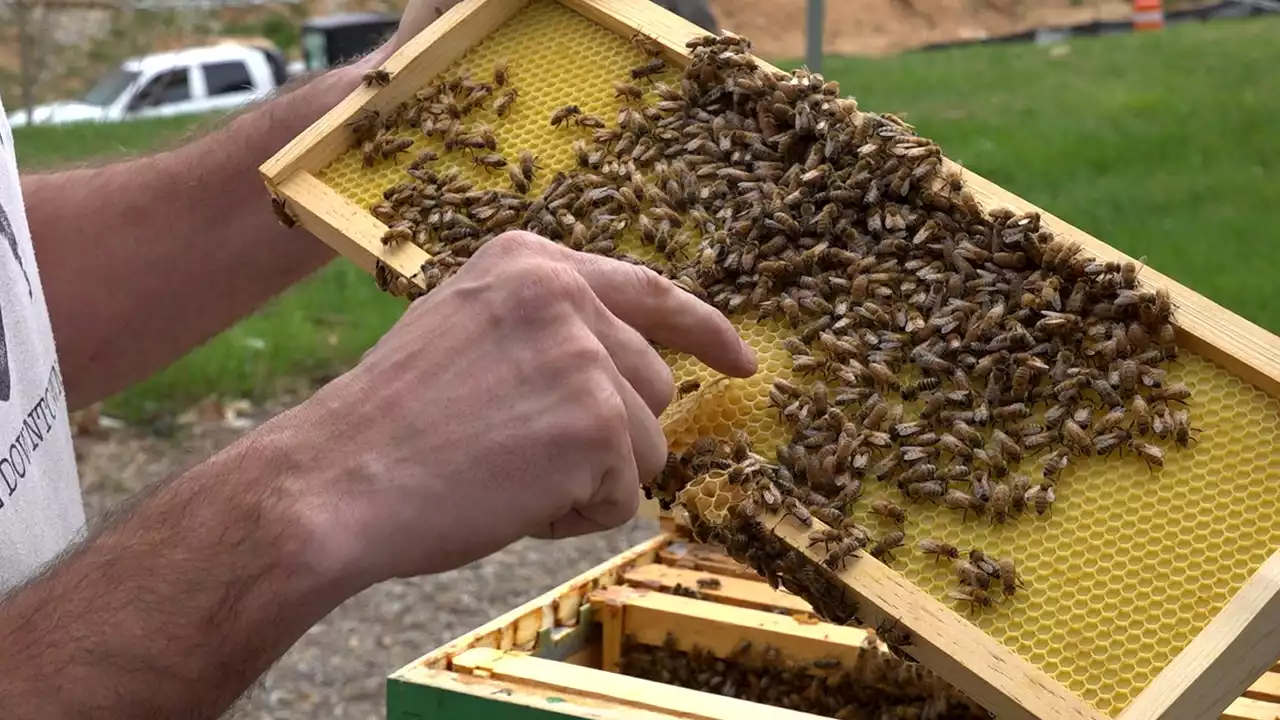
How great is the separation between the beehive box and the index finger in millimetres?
653

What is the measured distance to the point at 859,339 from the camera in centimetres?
222

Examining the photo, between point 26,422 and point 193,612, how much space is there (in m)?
0.97

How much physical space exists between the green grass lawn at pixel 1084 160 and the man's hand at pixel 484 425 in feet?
15.9

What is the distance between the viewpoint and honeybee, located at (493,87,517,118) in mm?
2672

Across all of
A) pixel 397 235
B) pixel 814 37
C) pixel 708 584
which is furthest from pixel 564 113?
pixel 814 37

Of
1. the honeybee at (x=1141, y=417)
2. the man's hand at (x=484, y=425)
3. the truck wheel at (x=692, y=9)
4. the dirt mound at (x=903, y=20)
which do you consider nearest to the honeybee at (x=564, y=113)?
the man's hand at (x=484, y=425)

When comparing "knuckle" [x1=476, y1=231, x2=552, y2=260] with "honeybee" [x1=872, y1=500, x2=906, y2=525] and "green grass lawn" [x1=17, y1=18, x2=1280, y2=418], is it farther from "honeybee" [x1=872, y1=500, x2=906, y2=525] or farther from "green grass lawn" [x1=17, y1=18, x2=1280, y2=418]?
"green grass lawn" [x1=17, y1=18, x2=1280, y2=418]

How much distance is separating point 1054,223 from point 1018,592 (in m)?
0.70

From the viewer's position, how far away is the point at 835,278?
2.28m

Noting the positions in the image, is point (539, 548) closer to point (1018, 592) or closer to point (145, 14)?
point (1018, 592)

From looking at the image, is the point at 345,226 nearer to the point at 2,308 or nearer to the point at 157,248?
the point at 2,308

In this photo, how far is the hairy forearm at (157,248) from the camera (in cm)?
323

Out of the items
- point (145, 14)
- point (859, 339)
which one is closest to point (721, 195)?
point (859, 339)

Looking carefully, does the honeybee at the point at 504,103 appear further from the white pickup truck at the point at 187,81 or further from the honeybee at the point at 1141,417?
the white pickup truck at the point at 187,81
